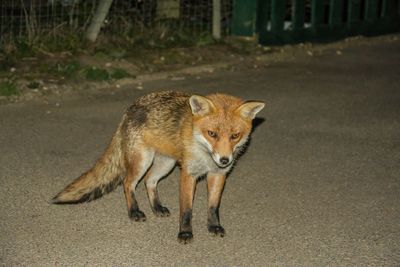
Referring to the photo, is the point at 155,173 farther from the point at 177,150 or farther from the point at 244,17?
the point at 244,17

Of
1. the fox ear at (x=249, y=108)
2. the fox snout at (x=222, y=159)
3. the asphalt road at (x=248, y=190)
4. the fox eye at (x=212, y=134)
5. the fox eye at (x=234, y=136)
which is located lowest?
the asphalt road at (x=248, y=190)

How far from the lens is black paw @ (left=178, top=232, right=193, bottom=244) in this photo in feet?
16.5

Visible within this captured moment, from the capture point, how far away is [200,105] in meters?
5.17

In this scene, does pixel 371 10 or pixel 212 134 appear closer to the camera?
pixel 212 134

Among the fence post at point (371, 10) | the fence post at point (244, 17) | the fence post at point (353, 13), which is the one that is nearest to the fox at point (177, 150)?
the fence post at point (244, 17)

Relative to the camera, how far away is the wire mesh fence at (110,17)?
36.9ft

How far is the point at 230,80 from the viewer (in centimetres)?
1075

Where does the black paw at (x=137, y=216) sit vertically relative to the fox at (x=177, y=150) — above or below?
below

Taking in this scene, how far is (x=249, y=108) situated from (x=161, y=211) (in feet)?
3.94

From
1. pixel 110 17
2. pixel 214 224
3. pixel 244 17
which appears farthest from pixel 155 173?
pixel 244 17

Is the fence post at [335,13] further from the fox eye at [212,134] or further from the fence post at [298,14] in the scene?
the fox eye at [212,134]

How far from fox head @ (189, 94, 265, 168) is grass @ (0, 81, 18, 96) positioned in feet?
14.9

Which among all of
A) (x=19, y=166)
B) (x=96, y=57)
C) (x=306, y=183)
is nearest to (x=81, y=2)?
(x=96, y=57)

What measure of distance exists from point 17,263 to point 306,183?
3.02 meters
